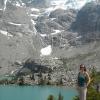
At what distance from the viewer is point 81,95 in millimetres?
20516

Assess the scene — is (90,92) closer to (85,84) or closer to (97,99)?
(97,99)

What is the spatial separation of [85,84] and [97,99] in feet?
160

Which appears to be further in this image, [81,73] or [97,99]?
[97,99]

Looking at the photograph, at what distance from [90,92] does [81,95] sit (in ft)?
167

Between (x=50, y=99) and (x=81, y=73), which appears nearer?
(x=81, y=73)

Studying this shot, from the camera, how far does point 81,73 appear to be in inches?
813

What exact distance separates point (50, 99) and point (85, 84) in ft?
207

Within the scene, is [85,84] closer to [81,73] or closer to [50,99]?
[81,73]

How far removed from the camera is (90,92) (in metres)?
70.9

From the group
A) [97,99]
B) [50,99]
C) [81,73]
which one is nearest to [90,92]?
[97,99]

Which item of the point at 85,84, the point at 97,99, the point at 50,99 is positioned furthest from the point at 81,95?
the point at 50,99

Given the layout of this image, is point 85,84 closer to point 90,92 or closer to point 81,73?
point 81,73

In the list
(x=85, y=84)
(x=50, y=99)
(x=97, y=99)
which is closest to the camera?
(x=85, y=84)

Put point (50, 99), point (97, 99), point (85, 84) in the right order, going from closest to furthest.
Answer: point (85, 84)
point (97, 99)
point (50, 99)
